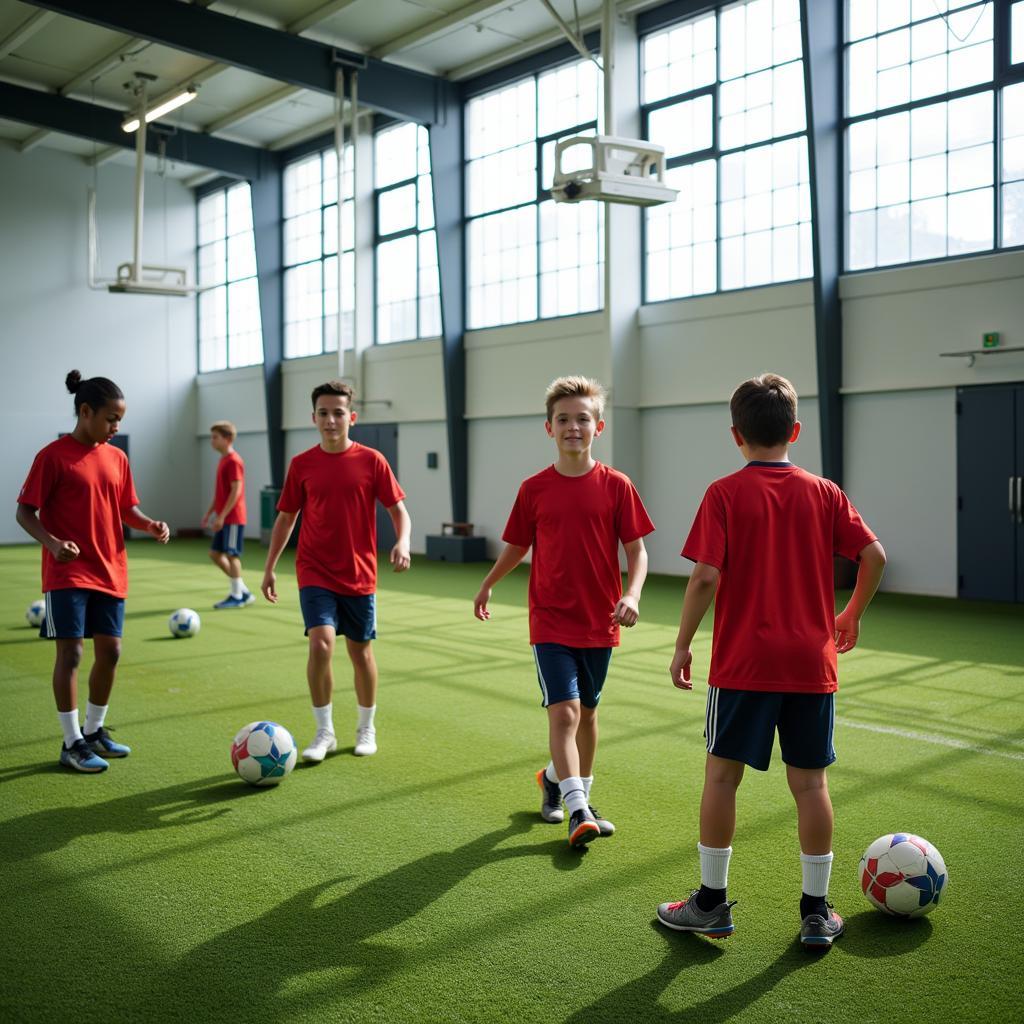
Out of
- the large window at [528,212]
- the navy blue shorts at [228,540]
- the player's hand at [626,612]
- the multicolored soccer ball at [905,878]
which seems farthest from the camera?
the large window at [528,212]

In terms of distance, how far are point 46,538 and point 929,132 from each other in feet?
34.5

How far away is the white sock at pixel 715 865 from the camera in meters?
3.03

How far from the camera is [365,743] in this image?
5.19m

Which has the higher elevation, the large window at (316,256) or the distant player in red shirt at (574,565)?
the large window at (316,256)

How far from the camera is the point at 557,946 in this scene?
119 inches

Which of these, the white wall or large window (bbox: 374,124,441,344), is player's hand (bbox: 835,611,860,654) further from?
the white wall

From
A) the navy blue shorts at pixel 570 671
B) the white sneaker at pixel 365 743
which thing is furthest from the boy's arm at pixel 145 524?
the navy blue shorts at pixel 570 671

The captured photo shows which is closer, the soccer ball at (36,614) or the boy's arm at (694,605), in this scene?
the boy's arm at (694,605)

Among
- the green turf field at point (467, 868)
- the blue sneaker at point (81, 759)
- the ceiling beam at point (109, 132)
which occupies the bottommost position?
the green turf field at point (467, 868)

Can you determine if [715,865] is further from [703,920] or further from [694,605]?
[694,605]

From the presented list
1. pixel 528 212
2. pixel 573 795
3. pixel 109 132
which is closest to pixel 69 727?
pixel 573 795

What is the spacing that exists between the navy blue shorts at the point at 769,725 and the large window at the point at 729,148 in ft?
35.2

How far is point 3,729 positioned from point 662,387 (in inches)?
405

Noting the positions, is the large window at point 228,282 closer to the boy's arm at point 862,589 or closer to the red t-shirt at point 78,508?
the red t-shirt at point 78,508
